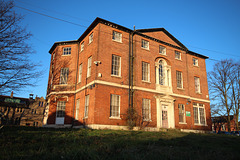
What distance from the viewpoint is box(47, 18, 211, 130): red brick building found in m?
18.3

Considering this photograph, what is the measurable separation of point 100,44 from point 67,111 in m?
8.28

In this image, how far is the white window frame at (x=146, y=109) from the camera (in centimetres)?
1983

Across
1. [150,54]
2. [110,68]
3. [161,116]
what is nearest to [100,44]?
[110,68]

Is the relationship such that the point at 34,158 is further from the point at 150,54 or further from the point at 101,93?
the point at 150,54

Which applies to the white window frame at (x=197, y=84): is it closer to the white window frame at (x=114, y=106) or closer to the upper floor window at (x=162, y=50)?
the upper floor window at (x=162, y=50)

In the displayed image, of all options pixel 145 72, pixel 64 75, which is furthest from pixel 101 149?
pixel 64 75

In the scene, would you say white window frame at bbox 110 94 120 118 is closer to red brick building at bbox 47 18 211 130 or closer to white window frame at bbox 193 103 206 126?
red brick building at bbox 47 18 211 130

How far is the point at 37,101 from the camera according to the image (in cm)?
5409

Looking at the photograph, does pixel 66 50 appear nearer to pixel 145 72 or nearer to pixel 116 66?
pixel 116 66

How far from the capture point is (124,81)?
19391 mm

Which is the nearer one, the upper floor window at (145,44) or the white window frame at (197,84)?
the upper floor window at (145,44)

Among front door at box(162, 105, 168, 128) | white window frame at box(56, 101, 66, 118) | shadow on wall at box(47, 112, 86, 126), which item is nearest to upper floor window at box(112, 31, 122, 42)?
front door at box(162, 105, 168, 128)

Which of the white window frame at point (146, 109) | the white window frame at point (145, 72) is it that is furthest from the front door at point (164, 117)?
the white window frame at point (145, 72)

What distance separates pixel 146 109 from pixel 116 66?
535cm
